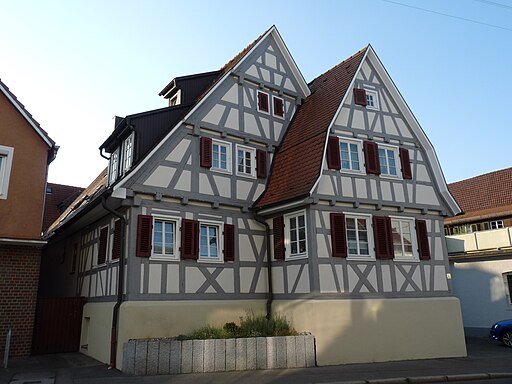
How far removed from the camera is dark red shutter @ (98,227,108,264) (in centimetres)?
1407

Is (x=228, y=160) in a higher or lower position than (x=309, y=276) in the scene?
higher

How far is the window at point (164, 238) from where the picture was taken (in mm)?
12452

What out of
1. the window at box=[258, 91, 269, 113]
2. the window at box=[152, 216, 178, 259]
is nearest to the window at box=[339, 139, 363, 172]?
the window at box=[258, 91, 269, 113]

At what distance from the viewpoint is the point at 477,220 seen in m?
23.4

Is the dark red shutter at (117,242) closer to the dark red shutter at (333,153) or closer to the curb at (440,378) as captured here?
the dark red shutter at (333,153)

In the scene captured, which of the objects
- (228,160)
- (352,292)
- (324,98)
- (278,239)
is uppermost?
(324,98)

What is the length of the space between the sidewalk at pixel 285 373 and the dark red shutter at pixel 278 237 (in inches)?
144

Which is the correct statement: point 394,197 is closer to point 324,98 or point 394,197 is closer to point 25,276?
point 324,98

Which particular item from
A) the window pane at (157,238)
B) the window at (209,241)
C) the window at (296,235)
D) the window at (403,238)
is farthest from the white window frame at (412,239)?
the window pane at (157,238)

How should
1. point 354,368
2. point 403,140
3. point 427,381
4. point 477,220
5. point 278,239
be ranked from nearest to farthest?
1. point 427,381
2. point 354,368
3. point 278,239
4. point 403,140
5. point 477,220

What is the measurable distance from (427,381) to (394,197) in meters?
6.15

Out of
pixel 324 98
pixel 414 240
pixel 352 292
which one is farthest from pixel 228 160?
pixel 414 240

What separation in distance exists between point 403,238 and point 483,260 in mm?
9022

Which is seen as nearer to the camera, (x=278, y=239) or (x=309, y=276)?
(x=309, y=276)
